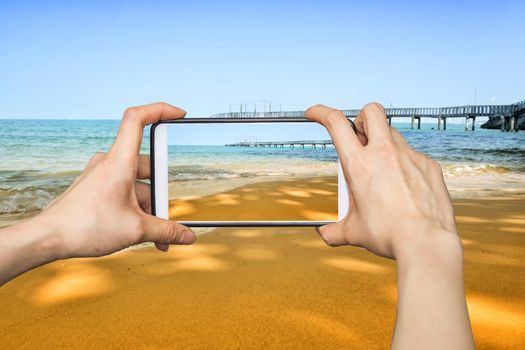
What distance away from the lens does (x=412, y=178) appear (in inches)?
41.5

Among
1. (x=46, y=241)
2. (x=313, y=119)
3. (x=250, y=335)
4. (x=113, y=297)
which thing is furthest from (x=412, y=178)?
(x=113, y=297)

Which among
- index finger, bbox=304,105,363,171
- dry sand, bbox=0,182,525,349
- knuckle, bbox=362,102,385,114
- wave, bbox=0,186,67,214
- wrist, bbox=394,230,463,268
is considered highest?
knuckle, bbox=362,102,385,114

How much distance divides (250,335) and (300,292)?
0.48 metres

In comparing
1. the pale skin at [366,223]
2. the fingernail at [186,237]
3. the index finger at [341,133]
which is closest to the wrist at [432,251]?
the pale skin at [366,223]

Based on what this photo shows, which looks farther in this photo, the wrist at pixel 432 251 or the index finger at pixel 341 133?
the index finger at pixel 341 133

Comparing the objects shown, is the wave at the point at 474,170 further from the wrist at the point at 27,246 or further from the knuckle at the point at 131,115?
the wrist at the point at 27,246

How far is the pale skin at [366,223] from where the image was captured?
0.81m

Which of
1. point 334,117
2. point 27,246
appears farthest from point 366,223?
point 27,246

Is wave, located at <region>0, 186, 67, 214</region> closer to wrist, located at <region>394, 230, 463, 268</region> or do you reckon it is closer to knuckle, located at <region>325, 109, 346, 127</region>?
knuckle, located at <region>325, 109, 346, 127</region>

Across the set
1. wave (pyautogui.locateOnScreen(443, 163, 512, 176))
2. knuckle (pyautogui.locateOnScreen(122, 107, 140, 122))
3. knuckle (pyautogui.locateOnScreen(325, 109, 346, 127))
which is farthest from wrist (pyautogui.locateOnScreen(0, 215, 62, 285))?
wave (pyautogui.locateOnScreen(443, 163, 512, 176))

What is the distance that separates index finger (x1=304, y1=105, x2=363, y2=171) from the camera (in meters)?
1.15

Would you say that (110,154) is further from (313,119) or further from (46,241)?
(313,119)

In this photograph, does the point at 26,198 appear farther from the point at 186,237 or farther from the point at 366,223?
the point at 366,223

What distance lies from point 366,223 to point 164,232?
63 centimetres
